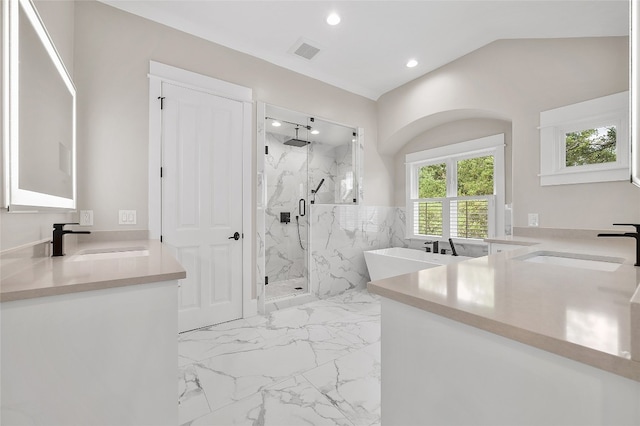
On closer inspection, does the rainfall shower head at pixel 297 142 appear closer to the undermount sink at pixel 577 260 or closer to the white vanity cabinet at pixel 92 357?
the undermount sink at pixel 577 260

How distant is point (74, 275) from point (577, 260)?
2489 millimetres

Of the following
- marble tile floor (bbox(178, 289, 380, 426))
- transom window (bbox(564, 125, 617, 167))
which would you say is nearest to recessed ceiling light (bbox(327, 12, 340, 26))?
Result: transom window (bbox(564, 125, 617, 167))

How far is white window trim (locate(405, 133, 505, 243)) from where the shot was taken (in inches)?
135

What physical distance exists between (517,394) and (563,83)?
311 cm

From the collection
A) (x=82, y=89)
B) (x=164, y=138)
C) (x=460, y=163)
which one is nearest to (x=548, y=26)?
(x=460, y=163)

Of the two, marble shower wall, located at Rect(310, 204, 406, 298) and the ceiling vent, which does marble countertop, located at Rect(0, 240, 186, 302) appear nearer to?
marble shower wall, located at Rect(310, 204, 406, 298)

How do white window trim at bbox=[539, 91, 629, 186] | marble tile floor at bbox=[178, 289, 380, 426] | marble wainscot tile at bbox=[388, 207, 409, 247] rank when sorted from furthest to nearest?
1. marble wainscot tile at bbox=[388, 207, 409, 247]
2. white window trim at bbox=[539, 91, 629, 186]
3. marble tile floor at bbox=[178, 289, 380, 426]

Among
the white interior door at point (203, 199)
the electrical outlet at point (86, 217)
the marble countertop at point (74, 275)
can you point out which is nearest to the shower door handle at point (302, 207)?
the white interior door at point (203, 199)

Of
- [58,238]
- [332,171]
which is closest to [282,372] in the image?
[58,238]

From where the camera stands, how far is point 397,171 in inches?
182

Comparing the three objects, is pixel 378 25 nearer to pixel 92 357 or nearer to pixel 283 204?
pixel 283 204

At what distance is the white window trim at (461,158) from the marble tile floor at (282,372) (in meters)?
1.84

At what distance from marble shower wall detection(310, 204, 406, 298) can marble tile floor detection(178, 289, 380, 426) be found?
779 millimetres

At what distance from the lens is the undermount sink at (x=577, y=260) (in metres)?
1.48
